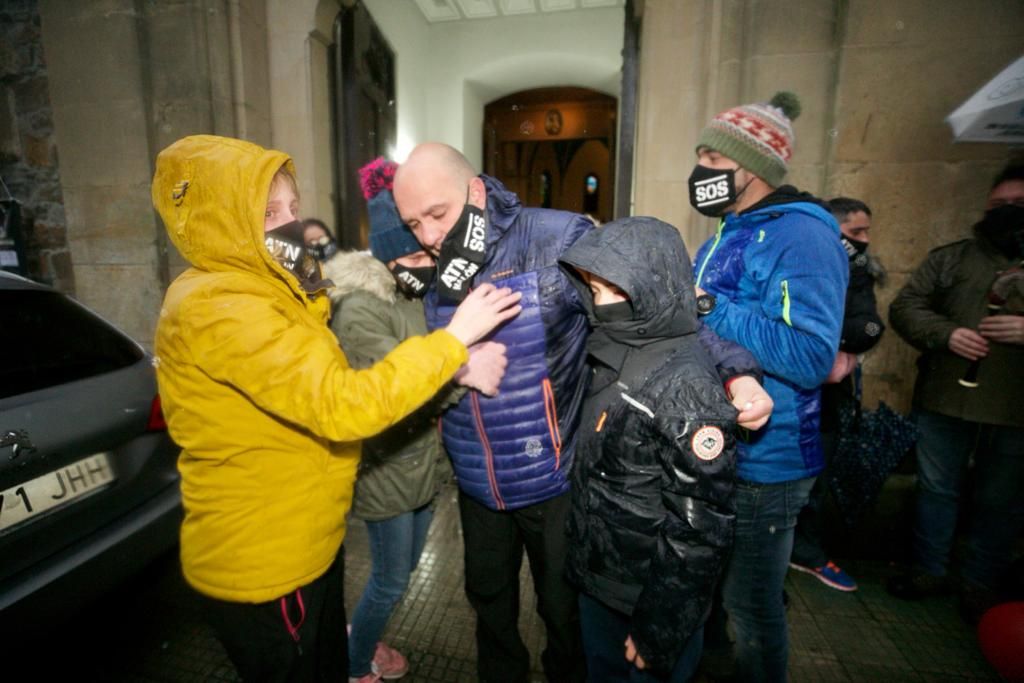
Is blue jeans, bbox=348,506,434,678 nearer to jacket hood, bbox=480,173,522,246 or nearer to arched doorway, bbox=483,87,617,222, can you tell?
jacket hood, bbox=480,173,522,246

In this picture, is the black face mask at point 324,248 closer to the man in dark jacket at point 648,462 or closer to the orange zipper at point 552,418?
the orange zipper at point 552,418

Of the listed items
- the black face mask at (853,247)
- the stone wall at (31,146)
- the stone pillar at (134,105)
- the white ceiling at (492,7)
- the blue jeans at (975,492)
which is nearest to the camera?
the blue jeans at (975,492)

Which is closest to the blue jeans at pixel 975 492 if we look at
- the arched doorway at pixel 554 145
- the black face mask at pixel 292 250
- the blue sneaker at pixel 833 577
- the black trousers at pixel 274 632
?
the blue sneaker at pixel 833 577

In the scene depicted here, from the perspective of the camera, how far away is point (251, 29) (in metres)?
4.37

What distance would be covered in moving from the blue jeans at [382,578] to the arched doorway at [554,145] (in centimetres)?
784

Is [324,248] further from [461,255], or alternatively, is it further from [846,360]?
[846,360]

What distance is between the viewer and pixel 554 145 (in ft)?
34.9

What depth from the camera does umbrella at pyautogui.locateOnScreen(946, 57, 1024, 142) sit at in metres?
2.28

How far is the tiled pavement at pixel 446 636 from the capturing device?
2199mm

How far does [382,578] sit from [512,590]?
1.82 ft

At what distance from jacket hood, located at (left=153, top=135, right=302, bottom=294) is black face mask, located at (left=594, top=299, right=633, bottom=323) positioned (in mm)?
932

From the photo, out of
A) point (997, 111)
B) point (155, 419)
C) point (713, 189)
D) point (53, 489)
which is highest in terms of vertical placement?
point (997, 111)

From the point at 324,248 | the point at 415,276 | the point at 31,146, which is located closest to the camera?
the point at 415,276

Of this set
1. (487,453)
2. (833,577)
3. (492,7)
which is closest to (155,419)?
(487,453)
